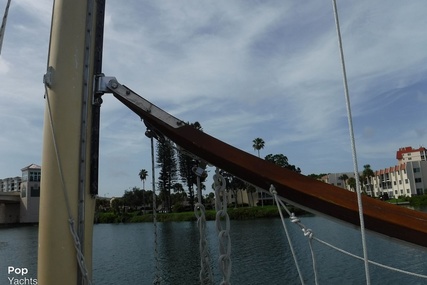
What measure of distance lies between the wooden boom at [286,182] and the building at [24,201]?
233 ft

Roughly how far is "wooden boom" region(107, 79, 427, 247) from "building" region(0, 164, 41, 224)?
7096 centimetres

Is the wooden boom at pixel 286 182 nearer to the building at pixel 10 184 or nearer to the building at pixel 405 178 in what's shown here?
the building at pixel 405 178

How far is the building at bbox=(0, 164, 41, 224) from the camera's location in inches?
2768

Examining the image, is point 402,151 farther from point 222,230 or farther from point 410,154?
point 222,230

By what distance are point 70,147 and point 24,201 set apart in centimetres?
8165

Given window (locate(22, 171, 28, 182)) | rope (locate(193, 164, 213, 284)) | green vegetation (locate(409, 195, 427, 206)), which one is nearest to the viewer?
rope (locate(193, 164, 213, 284))

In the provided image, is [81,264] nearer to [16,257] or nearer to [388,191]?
[16,257]

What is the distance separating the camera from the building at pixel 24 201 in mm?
70312

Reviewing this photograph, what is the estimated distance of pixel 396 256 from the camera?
18.4 meters

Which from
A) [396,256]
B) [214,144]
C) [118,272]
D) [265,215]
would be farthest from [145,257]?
[265,215]

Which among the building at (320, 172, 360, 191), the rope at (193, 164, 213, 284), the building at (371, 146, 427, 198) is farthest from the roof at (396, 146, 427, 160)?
the rope at (193, 164, 213, 284)

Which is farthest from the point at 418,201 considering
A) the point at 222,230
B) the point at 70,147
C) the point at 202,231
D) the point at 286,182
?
the point at 70,147

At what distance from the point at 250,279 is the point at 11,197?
7146 centimetres

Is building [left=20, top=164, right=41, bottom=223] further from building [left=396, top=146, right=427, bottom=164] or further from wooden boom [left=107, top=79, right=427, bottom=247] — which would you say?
building [left=396, top=146, right=427, bottom=164]
